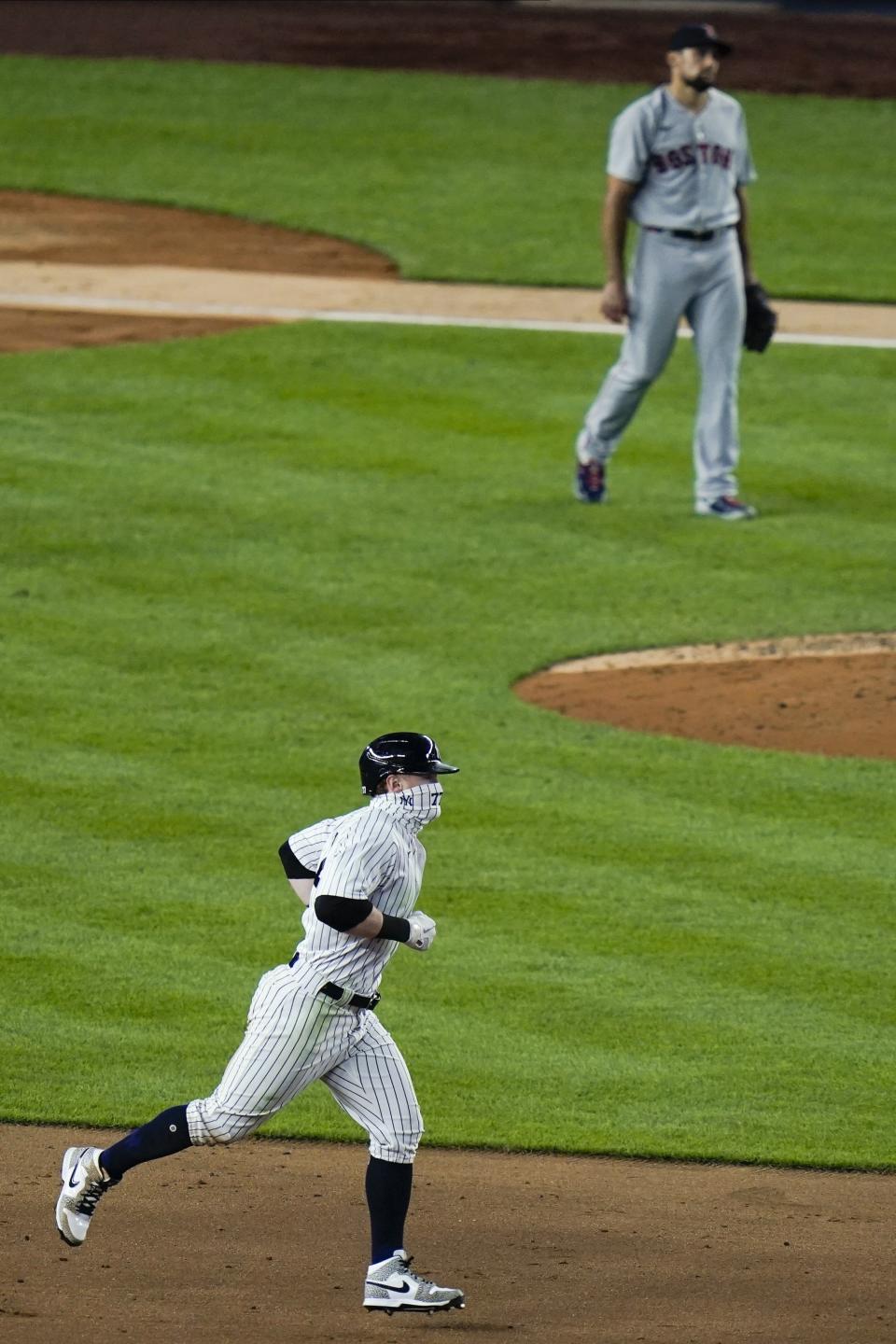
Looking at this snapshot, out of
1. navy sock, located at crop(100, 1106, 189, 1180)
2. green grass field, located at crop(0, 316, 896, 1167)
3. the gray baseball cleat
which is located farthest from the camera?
the gray baseball cleat

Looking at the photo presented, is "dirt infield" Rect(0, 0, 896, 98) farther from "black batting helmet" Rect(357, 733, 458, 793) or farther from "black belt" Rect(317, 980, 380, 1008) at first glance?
"black belt" Rect(317, 980, 380, 1008)

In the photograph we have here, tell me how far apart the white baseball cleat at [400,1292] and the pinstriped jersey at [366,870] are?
635 millimetres

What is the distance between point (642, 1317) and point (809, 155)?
20860mm

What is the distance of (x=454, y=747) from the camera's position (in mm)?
10188

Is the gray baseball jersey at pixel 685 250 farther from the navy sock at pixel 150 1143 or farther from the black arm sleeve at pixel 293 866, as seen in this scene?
the navy sock at pixel 150 1143

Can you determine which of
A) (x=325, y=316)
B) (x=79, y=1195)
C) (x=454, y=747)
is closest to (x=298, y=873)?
(x=79, y=1195)

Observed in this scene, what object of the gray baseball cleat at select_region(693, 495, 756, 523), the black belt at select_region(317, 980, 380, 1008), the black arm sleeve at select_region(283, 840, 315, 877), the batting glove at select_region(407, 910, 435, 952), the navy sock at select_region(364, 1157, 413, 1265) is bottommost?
the navy sock at select_region(364, 1157, 413, 1265)

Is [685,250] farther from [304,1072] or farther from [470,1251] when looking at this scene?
[304,1072]

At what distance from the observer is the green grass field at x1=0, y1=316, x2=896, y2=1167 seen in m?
7.42

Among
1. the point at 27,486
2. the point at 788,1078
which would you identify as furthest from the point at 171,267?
the point at 788,1078

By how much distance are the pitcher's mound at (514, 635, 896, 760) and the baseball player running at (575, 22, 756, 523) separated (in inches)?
77.4

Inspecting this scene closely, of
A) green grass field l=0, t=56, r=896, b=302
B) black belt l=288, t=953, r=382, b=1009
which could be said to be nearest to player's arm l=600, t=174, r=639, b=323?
green grass field l=0, t=56, r=896, b=302

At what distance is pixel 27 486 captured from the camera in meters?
14.2

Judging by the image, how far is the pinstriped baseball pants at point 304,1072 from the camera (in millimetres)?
5609
